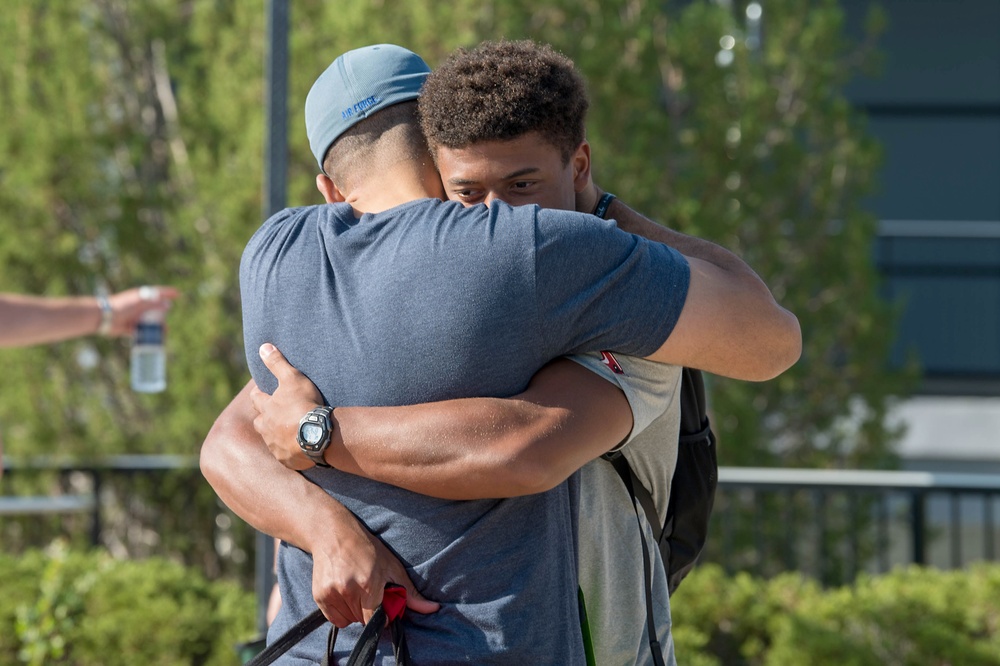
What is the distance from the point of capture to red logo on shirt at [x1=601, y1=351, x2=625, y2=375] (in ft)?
5.77

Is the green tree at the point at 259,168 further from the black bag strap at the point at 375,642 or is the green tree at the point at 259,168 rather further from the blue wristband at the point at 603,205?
the black bag strap at the point at 375,642

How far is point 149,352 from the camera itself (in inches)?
193

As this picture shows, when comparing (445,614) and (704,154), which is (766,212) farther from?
(445,614)

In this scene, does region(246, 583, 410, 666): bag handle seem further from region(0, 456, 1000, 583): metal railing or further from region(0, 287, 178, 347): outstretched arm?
region(0, 456, 1000, 583): metal railing

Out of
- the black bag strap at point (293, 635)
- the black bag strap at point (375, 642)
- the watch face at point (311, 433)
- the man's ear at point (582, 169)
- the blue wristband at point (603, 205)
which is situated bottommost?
the black bag strap at point (293, 635)

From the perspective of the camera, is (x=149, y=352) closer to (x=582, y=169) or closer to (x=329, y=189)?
(x=329, y=189)

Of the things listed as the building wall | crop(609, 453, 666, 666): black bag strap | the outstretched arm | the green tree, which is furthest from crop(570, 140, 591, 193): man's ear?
the building wall

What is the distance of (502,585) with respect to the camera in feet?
5.50

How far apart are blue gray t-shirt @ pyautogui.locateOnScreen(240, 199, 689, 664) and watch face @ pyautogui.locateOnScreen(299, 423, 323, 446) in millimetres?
66

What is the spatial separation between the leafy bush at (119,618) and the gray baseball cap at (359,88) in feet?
10.4

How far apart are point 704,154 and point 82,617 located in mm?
3786

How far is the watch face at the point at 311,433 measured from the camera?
1.71 meters

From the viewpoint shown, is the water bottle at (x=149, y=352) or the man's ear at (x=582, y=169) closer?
the man's ear at (x=582, y=169)

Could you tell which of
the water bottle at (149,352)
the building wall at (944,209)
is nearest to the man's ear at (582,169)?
the water bottle at (149,352)
